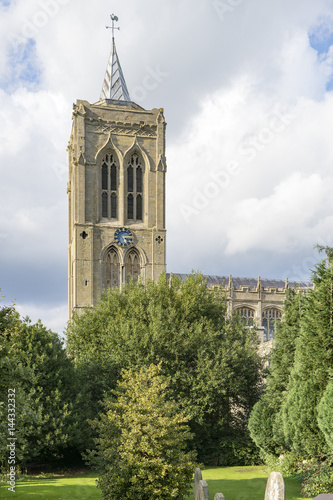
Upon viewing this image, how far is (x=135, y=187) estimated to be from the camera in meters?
63.9

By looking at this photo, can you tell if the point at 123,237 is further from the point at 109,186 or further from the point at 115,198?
the point at 109,186

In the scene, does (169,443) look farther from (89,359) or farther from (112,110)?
(112,110)

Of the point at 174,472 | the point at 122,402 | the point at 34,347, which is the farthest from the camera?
the point at 34,347

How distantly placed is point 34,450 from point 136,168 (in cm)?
4176

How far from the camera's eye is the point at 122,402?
18.8 meters

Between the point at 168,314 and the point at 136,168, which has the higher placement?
the point at 136,168

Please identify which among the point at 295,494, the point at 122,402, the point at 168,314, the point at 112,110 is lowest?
the point at 295,494

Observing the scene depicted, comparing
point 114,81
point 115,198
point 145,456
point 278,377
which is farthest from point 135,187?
point 145,456

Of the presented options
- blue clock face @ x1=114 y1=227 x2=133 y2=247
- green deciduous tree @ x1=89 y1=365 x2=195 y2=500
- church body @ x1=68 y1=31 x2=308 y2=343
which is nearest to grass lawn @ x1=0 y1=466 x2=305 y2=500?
green deciduous tree @ x1=89 y1=365 x2=195 y2=500

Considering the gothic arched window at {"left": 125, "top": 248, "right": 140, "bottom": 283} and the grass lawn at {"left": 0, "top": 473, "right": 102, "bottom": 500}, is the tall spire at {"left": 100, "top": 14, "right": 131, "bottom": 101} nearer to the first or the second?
the gothic arched window at {"left": 125, "top": 248, "right": 140, "bottom": 283}

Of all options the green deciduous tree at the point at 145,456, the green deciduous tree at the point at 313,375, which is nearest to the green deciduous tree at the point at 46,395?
the green deciduous tree at the point at 145,456

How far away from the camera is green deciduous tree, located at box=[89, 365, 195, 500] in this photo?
17.0 meters

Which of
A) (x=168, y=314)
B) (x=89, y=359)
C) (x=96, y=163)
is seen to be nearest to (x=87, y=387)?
(x=89, y=359)

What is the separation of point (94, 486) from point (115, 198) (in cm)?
4237
